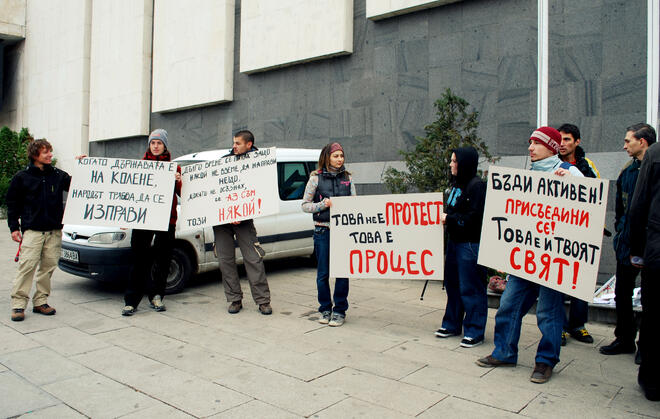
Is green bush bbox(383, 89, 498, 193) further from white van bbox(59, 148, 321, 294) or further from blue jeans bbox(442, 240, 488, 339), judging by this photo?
blue jeans bbox(442, 240, 488, 339)

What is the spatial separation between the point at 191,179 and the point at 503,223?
3642mm

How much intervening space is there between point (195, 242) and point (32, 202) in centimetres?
204

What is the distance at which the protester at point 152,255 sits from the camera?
235 inches

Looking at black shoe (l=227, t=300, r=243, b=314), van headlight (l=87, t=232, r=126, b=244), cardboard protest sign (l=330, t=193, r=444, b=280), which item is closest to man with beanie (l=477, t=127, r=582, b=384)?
cardboard protest sign (l=330, t=193, r=444, b=280)

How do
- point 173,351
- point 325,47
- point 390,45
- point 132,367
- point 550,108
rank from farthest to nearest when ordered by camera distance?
point 325,47
point 390,45
point 550,108
point 173,351
point 132,367

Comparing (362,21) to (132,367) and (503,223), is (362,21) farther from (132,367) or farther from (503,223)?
(132,367)

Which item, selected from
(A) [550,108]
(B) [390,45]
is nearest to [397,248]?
(A) [550,108]

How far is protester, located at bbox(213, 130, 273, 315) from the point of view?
238 inches

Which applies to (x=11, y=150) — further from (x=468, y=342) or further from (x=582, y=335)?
(x=582, y=335)

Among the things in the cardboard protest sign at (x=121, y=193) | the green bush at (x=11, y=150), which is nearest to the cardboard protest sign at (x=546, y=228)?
the cardboard protest sign at (x=121, y=193)

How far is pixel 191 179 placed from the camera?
20.6 feet

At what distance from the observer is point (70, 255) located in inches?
258

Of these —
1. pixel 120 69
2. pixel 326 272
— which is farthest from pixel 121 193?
pixel 120 69

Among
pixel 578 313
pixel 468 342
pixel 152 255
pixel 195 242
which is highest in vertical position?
pixel 195 242
